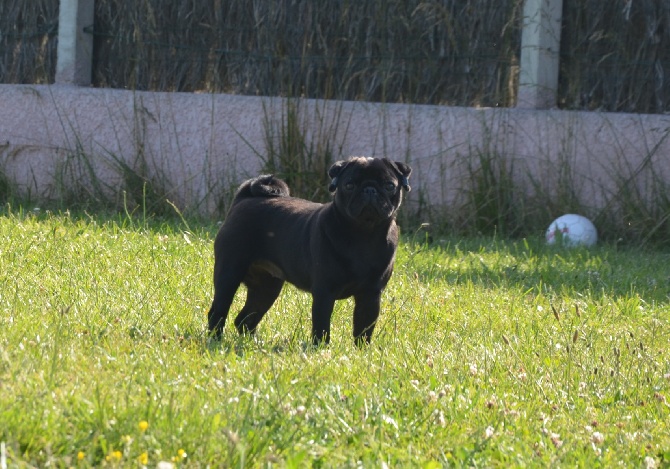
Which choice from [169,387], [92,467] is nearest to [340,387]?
[169,387]

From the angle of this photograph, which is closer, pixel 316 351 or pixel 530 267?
pixel 316 351

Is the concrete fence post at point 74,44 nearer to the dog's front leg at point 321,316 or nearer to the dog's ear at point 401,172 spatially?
Answer: the dog's ear at point 401,172

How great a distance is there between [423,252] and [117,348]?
3829 mm

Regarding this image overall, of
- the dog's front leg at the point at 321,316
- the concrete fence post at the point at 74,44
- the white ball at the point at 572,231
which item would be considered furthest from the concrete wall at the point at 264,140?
the dog's front leg at the point at 321,316

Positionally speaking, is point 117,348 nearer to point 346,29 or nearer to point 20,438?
point 20,438

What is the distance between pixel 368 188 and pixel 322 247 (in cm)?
33

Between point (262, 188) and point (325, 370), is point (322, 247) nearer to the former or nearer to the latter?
point (262, 188)

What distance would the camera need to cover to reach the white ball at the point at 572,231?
833 centimetres

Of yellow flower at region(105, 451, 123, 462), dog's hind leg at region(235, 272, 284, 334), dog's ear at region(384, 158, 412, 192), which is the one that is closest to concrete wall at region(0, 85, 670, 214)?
dog's hind leg at region(235, 272, 284, 334)

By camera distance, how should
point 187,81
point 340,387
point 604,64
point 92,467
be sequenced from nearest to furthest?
point 92,467 < point 340,387 < point 604,64 < point 187,81

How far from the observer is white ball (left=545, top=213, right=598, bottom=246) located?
833 centimetres

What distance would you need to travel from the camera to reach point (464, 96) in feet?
30.9

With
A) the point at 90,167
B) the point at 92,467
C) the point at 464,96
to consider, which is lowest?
the point at 92,467

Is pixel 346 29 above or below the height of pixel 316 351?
above
